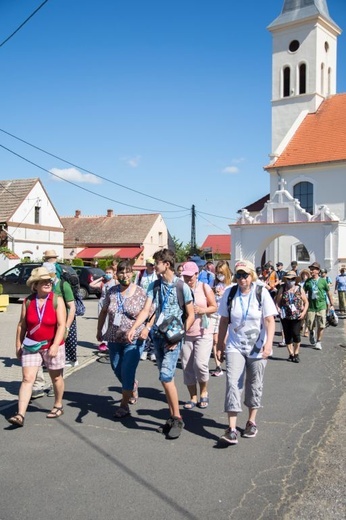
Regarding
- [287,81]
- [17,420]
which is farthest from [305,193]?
[17,420]

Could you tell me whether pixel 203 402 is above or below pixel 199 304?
below

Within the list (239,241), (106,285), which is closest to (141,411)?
(106,285)

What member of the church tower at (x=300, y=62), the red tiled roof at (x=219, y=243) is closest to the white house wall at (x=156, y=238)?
the red tiled roof at (x=219, y=243)

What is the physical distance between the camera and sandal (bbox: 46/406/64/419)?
6301mm

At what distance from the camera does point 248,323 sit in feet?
18.2

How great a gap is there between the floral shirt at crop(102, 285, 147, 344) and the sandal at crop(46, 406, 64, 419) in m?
0.94

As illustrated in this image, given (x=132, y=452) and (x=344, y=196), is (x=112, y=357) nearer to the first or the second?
(x=132, y=452)

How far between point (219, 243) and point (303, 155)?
35576mm

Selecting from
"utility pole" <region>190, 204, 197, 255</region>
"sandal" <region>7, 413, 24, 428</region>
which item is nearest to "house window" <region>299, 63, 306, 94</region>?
"utility pole" <region>190, 204, 197, 255</region>

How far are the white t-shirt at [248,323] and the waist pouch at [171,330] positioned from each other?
483mm

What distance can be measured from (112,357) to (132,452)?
1.50 m

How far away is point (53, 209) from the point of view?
46.4 metres

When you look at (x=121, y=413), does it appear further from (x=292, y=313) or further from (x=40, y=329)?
(x=292, y=313)

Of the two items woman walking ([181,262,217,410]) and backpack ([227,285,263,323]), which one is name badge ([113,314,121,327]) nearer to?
woman walking ([181,262,217,410])
